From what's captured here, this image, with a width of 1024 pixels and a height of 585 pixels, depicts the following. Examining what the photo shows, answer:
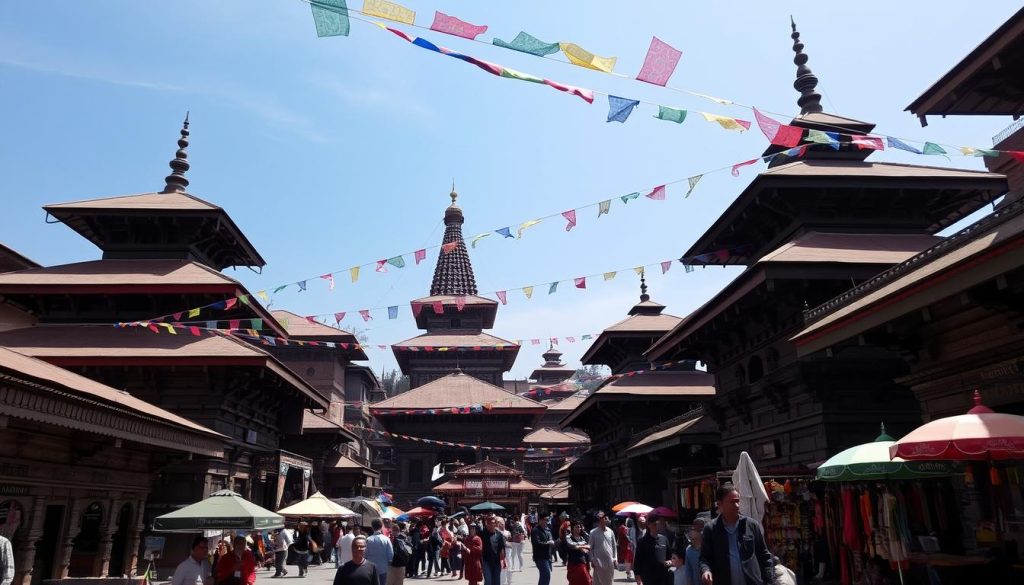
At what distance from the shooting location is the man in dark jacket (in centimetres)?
546

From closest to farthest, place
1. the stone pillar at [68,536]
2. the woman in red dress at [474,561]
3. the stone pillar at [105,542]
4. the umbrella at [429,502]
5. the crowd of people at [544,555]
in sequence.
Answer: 1. the crowd of people at [544,555]
2. the stone pillar at [68,536]
3. the stone pillar at [105,542]
4. the woman in red dress at [474,561]
5. the umbrella at [429,502]

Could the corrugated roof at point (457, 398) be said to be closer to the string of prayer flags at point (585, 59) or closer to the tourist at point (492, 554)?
the tourist at point (492, 554)

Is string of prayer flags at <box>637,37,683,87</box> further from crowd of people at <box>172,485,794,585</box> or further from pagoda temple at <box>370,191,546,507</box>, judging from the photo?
pagoda temple at <box>370,191,546,507</box>

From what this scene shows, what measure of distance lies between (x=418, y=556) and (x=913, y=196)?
17.1 metres

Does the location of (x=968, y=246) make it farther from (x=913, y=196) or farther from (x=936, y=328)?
(x=913, y=196)

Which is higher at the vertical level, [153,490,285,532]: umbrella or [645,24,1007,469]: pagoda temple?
[645,24,1007,469]: pagoda temple

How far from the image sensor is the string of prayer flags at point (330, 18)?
7398 millimetres

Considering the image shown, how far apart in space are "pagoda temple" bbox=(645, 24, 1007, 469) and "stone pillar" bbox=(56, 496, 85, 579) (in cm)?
1409

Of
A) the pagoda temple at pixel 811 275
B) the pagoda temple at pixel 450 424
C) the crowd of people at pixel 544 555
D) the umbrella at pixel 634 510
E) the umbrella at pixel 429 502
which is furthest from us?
the pagoda temple at pixel 450 424

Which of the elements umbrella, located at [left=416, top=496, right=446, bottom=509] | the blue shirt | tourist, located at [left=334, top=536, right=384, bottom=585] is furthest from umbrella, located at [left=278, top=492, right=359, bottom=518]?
the blue shirt

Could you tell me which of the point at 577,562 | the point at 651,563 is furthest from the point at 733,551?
the point at 577,562

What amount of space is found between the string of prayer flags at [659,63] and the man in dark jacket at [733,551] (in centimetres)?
545

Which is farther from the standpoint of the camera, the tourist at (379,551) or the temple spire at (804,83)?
the temple spire at (804,83)

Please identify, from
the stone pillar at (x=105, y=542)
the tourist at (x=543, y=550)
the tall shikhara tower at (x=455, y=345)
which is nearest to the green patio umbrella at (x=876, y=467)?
the tourist at (x=543, y=550)
